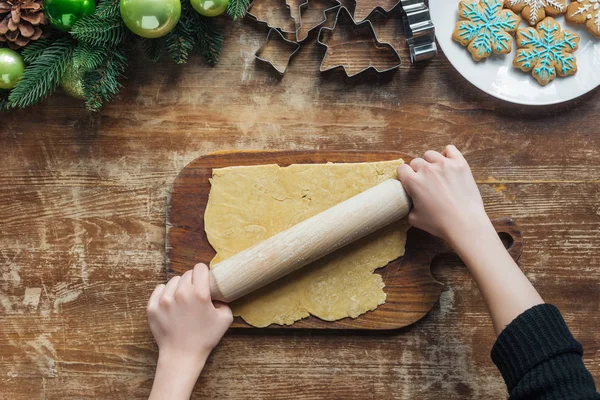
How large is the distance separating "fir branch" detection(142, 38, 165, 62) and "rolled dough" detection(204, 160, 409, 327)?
12.6 inches

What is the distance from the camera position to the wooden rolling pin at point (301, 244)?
3.87ft

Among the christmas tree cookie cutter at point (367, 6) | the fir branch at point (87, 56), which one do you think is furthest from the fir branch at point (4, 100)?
the christmas tree cookie cutter at point (367, 6)

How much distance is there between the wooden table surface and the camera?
1.32 m

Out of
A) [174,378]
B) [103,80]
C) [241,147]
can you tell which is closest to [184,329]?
[174,378]

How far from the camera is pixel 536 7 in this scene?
134 centimetres

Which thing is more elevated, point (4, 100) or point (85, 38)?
point (85, 38)

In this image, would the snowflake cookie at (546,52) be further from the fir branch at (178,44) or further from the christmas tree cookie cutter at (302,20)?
the fir branch at (178,44)

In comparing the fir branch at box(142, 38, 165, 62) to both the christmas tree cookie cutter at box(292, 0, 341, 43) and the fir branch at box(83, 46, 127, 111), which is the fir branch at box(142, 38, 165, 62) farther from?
the christmas tree cookie cutter at box(292, 0, 341, 43)

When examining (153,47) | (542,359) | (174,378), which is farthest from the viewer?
(153,47)

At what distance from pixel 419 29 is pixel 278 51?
1.14 ft

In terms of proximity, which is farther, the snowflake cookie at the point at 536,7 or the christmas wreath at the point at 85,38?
the snowflake cookie at the point at 536,7

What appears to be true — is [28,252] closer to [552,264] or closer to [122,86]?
[122,86]

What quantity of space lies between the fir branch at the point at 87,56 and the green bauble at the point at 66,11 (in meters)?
0.05

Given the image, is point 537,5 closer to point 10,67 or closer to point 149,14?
point 149,14
